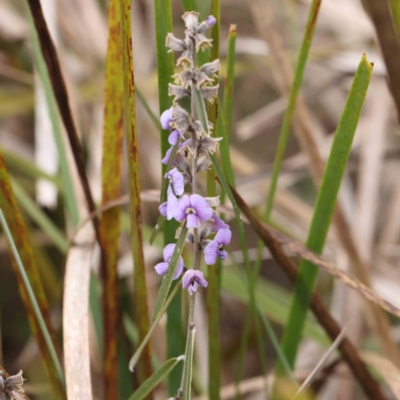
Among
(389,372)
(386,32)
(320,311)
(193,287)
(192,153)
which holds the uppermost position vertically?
(386,32)

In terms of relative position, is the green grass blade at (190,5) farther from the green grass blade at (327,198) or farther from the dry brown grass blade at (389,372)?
the dry brown grass blade at (389,372)

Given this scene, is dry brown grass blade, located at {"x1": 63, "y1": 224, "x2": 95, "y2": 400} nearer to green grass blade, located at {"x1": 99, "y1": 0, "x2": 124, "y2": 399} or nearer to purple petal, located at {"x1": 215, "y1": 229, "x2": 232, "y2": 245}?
green grass blade, located at {"x1": 99, "y1": 0, "x2": 124, "y2": 399}

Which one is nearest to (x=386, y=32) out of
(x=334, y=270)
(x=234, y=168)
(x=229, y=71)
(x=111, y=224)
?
(x=229, y=71)

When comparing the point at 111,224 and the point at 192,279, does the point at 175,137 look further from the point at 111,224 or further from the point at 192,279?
the point at 111,224

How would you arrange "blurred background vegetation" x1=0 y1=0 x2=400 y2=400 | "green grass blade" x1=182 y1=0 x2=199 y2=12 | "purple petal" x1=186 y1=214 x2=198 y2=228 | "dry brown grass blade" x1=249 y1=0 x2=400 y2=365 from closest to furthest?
"purple petal" x1=186 y1=214 x2=198 y2=228, "green grass blade" x1=182 y1=0 x2=199 y2=12, "dry brown grass blade" x1=249 y1=0 x2=400 y2=365, "blurred background vegetation" x1=0 y1=0 x2=400 y2=400

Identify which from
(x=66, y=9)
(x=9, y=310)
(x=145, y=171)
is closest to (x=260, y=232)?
(x=145, y=171)

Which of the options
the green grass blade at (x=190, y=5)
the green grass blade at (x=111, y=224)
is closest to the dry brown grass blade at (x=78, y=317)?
the green grass blade at (x=111, y=224)

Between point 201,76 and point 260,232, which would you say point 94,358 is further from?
point 201,76

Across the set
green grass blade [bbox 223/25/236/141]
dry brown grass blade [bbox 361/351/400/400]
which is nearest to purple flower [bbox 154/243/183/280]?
green grass blade [bbox 223/25/236/141]
